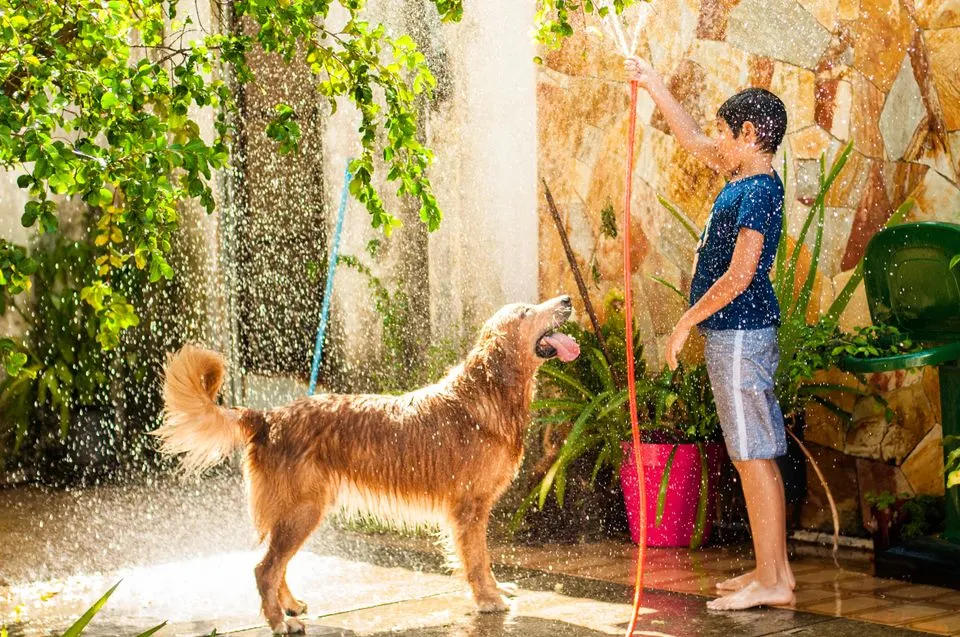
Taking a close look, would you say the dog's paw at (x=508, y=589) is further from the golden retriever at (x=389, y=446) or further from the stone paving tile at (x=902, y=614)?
the stone paving tile at (x=902, y=614)

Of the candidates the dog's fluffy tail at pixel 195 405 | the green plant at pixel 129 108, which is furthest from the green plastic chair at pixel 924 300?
the dog's fluffy tail at pixel 195 405

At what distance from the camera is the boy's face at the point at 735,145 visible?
514 cm

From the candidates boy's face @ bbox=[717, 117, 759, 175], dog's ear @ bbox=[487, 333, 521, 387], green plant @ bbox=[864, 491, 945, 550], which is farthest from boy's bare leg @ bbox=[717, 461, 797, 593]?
boy's face @ bbox=[717, 117, 759, 175]

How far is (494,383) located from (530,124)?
2.96 m

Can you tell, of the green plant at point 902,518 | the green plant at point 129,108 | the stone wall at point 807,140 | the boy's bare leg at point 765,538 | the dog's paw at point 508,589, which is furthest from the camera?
the stone wall at point 807,140

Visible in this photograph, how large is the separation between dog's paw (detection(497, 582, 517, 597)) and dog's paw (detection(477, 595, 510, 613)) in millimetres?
120

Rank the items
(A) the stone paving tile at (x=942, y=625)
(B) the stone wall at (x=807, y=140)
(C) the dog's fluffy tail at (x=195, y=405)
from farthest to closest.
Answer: (B) the stone wall at (x=807, y=140), (C) the dog's fluffy tail at (x=195, y=405), (A) the stone paving tile at (x=942, y=625)

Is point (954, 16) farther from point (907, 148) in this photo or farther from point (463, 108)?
point (463, 108)

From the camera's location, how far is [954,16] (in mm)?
5816

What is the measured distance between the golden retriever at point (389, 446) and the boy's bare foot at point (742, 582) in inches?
38.4

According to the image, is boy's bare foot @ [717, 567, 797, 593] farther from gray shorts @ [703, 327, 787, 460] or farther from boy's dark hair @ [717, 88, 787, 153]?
boy's dark hair @ [717, 88, 787, 153]

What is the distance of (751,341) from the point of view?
5145 millimetres

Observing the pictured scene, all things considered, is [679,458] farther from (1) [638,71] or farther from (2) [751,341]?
(1) [638,71]

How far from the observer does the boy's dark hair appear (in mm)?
5113
